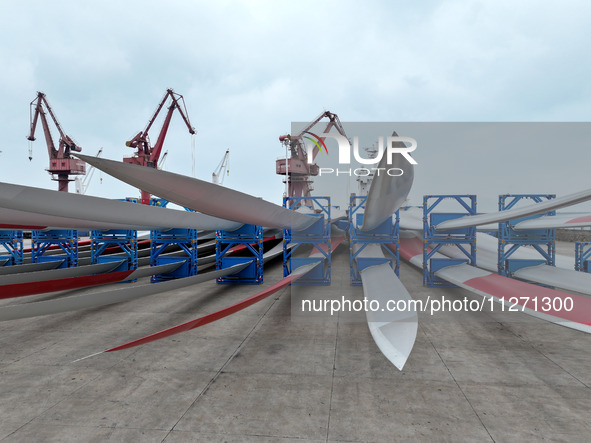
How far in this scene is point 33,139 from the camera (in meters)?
37.6

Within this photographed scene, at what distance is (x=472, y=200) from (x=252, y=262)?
7.75 meters

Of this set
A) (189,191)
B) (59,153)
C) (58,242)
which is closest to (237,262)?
(189,191)

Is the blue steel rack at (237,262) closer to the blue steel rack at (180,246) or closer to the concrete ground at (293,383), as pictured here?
the blue steel rack at (180,246)

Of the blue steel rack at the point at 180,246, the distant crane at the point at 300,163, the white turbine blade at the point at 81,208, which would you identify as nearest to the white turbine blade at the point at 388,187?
the white turbine blade at the point at 81,208

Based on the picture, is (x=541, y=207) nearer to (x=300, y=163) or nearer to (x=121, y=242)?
(x=121, y=242)

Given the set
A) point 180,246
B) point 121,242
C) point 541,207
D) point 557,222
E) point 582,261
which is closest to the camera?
point 541,207

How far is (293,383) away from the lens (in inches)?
178

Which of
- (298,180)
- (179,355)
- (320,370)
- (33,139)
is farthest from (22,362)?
(33,139)

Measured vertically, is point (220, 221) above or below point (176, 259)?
above

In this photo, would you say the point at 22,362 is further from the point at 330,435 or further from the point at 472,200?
the point at 472,200

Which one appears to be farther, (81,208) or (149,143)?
(149,143)

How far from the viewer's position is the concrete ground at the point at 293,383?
11.8ft

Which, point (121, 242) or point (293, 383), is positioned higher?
point (121, 242)

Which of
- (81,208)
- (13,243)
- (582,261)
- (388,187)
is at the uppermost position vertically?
(388,187)
